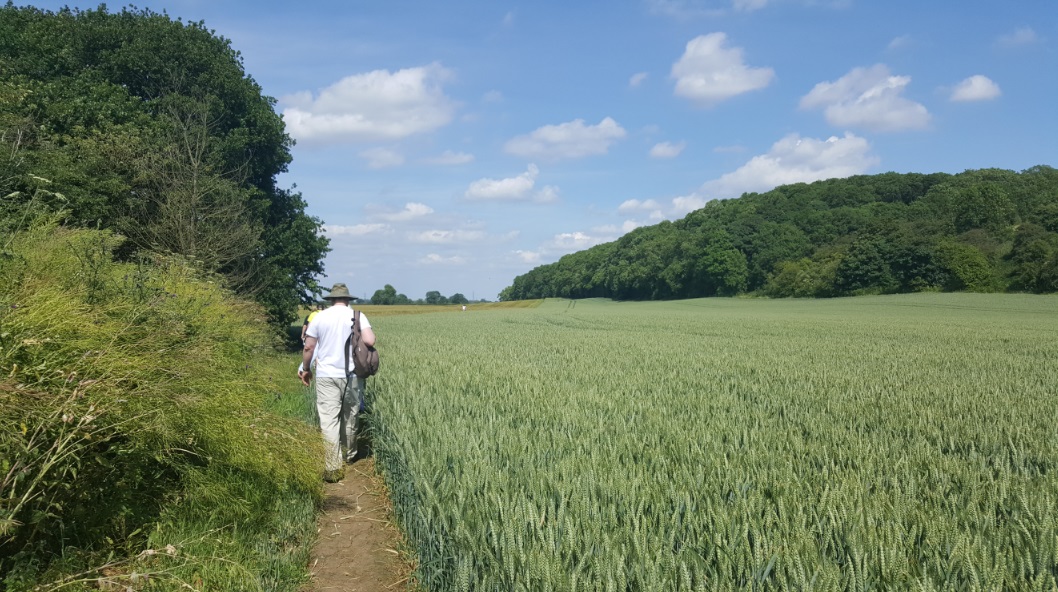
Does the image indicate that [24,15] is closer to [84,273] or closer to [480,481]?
[84,273]

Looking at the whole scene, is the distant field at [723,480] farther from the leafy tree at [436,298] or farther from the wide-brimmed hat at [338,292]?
the leafy tree at [436,298]

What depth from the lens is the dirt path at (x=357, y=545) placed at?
14.1 feet

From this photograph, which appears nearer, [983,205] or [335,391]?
[335,391]

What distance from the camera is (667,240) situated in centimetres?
10438

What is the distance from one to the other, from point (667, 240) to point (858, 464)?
4056 inches

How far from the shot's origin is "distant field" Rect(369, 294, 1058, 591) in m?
2.56

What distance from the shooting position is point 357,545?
16.2 ft

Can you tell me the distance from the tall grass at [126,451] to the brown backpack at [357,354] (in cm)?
154

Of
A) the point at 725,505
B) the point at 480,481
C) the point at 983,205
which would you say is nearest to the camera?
the point at 725,505

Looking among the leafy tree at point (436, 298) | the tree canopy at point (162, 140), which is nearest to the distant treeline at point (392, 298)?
the leafy tree at point (436, 298)

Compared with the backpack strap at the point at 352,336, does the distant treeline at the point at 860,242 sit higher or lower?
higher

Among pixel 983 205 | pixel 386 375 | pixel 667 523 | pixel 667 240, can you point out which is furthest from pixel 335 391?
pixel 667 240

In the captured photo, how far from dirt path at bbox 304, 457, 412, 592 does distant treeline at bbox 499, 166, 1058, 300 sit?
57.9m

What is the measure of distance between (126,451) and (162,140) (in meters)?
18.3
